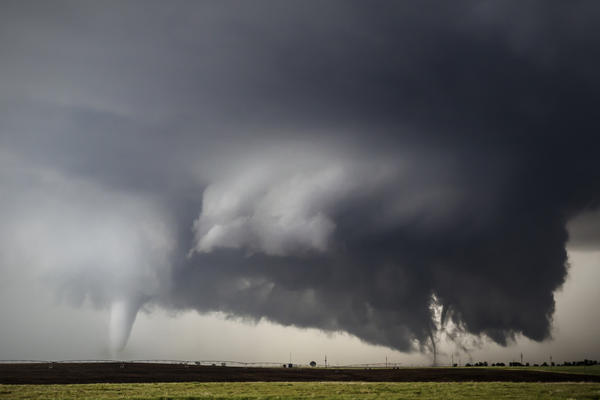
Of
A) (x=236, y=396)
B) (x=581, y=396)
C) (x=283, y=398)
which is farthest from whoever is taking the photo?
(x=236, y=396)

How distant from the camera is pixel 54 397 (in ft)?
200

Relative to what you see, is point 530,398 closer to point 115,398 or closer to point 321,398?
point 321,398

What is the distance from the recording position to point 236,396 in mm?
62656

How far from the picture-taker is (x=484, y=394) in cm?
6206

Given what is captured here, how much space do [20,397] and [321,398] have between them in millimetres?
38812

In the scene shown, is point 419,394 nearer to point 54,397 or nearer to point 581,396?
point 581,396

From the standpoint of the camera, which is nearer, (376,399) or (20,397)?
(376,399)

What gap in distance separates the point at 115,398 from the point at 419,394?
129 feet

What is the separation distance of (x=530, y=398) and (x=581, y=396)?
5.73 meters

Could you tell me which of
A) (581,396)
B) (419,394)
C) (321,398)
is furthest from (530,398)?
(321,398)

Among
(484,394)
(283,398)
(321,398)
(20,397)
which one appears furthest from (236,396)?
Answer: (484,394)

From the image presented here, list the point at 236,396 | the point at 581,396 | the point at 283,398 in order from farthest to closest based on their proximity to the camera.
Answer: the point at 236,396, the point at 283,398, the point at 581,396

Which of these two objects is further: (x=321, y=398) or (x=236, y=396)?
(x=236, y=396)

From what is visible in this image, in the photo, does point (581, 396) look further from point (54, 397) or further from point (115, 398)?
point (54, 397)
